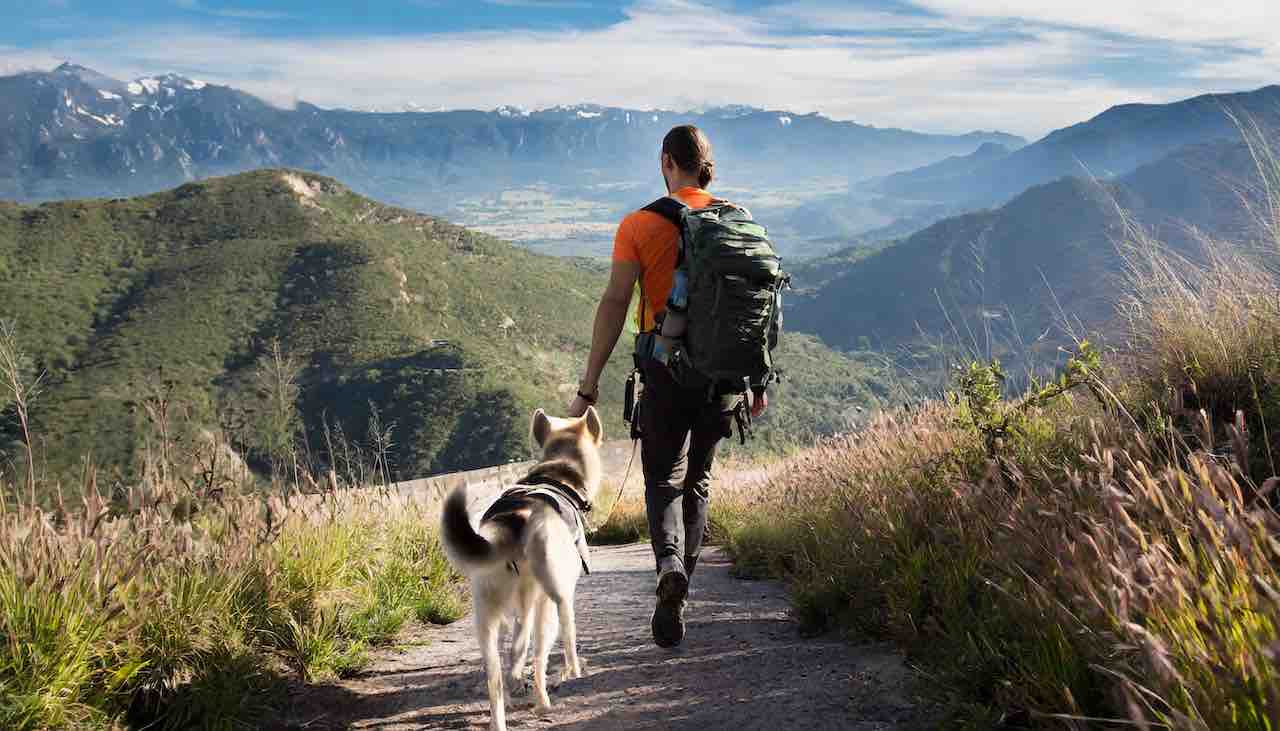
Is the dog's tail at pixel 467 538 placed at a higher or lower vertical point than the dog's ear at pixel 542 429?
lower

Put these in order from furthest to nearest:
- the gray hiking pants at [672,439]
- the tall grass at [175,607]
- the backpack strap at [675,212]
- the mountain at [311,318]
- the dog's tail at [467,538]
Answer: the mountain at [311,318], the gray hiking pants at [672,439], the backpack strap at [675,212], the dog's tail at [467,538], the tall grass at [175,607]

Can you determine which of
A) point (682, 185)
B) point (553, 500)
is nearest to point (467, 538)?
point (553, 500)

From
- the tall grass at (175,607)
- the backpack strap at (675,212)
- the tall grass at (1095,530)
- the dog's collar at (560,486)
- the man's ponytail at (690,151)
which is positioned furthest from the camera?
the man's ponytail at (690,151)

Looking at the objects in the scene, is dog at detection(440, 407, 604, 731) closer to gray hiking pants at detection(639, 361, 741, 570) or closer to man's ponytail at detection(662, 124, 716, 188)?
gray hiking pants at detection(639, 361, 741, 570)

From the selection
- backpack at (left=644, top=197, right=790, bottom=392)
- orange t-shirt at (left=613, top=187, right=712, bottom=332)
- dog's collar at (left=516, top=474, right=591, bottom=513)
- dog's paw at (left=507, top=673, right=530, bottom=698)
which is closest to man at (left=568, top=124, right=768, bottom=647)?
orange t-shirt at (left=613, top=187, right=712, bottom=332)

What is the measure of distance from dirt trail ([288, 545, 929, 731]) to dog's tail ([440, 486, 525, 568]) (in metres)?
0.75

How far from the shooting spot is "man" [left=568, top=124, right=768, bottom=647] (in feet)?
13.3

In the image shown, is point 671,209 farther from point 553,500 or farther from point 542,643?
point 542,643

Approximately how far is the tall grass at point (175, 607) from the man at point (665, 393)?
155 centimetres

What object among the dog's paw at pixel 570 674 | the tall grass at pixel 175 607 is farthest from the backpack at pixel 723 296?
the tall grass at pixel 175 607

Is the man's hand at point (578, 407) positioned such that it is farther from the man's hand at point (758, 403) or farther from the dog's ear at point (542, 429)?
the man's hand at point (758, 403)

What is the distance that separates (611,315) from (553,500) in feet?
3.21

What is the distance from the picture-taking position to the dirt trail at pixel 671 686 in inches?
130

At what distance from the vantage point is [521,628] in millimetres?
3725
